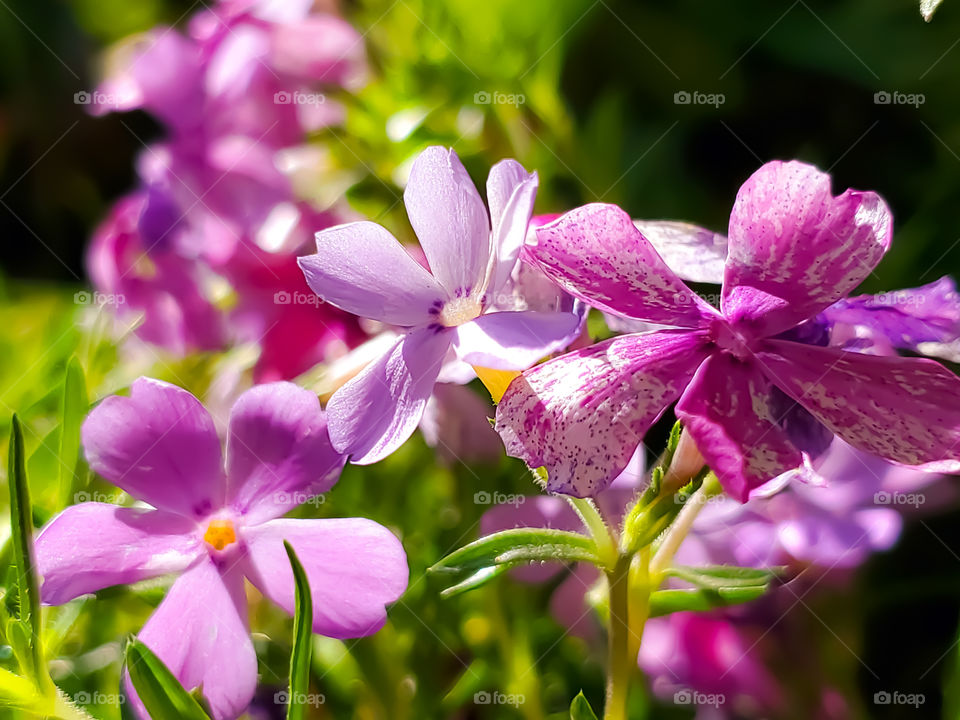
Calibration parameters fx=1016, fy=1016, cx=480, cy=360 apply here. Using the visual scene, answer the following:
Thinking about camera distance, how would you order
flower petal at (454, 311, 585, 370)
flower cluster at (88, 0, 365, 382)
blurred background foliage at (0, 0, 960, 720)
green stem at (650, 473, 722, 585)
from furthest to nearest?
flower cluster at (88, 0, 365, 382), blurred background foliage at (0, 0, 960, 720), green stem at (650, 473, 722, 585), flower petal at (454, 311, 585, 370)

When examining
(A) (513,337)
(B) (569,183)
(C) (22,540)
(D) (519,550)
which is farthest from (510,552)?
(B) (569,183)

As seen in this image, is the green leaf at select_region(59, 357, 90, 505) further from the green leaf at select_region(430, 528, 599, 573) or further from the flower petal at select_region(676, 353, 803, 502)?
the flower petal at select_region(676, 353, 803, 502)

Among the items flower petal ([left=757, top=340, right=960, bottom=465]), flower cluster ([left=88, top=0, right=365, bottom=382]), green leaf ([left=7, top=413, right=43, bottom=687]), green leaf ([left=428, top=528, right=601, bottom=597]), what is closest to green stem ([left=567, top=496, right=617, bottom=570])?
green leaf ([left=428, top=528, right=601, bottom=597])

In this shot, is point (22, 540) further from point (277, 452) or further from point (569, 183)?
point (569, 183)

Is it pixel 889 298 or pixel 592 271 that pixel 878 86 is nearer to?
pixel 889 298

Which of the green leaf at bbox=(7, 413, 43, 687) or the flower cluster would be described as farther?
the flower cluster
